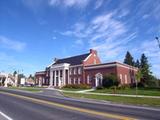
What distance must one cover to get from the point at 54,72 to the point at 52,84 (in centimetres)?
413

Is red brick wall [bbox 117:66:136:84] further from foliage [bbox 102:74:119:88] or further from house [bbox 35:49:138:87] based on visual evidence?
foliage [bbox 102:74:119:88]

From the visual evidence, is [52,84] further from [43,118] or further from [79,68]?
[43,118]

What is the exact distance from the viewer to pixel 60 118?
12.0 meters

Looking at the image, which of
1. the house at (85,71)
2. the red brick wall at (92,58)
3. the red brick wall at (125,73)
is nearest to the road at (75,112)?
the house at (85,71)

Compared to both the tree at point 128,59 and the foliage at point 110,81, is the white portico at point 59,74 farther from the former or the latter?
the tree at point 128,59

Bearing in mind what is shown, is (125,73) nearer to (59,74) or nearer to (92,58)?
(92,58)

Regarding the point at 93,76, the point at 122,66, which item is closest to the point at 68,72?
the point at 93,76

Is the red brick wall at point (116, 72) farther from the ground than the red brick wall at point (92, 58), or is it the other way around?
the red brick wall at point (92, 58)

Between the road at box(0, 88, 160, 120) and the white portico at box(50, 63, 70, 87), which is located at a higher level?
the white portico at box(50, 63, 70, 87)

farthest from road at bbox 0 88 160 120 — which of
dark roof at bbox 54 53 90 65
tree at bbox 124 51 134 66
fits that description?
tree at bbox 124 51 134 66

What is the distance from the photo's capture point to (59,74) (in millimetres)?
77312

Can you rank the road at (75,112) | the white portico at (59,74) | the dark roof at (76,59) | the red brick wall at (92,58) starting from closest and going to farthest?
the road at (75,112), the red brick wall at (92,58), the dark roof at (76,59), the white portico at (59,74)

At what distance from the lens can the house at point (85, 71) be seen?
61184 millimetres

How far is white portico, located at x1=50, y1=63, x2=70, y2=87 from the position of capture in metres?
75.0
